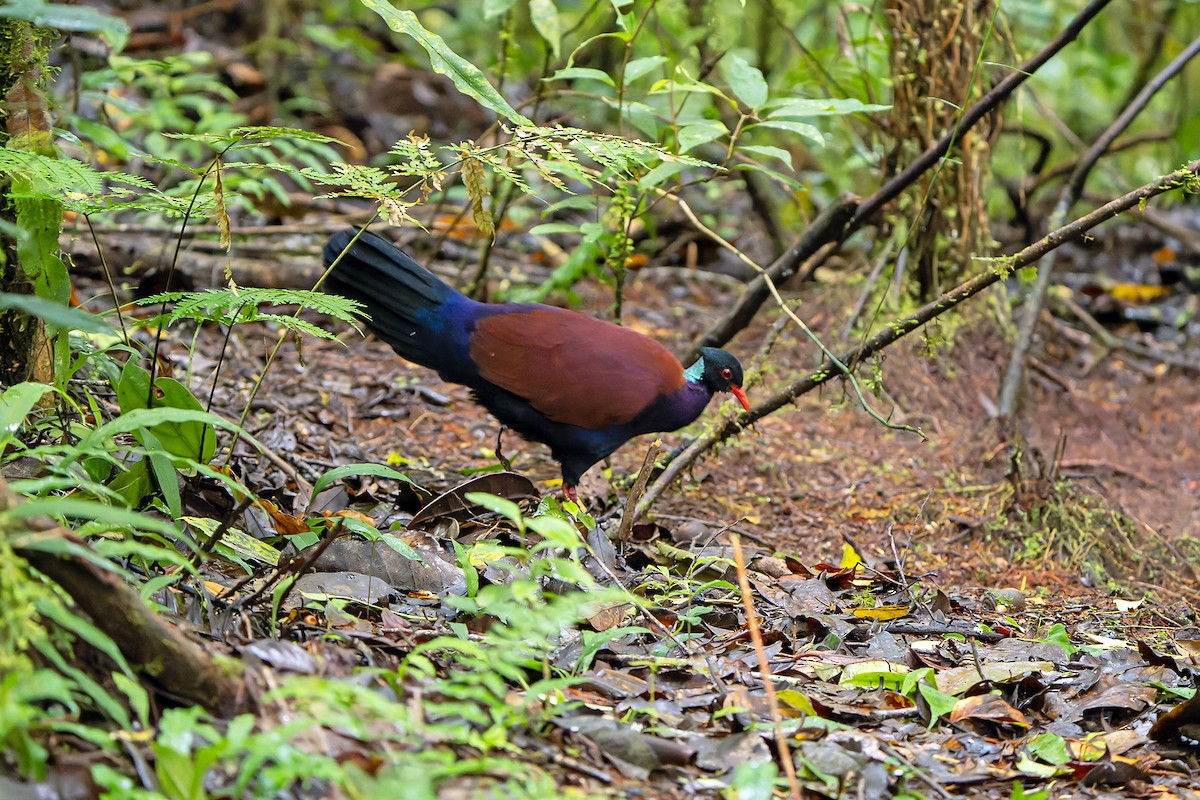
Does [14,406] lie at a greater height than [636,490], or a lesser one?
greater

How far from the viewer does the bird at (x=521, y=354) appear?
4.12m

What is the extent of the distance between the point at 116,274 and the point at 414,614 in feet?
11.1

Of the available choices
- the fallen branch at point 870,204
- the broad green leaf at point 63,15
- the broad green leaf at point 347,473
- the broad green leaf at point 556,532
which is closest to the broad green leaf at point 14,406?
the broad green leaf at point 347,473

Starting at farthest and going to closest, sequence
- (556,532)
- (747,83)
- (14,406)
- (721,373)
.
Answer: (721,373) < (747,83) < (14,406) < (556,532)

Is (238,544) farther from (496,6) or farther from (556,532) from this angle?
(496,6)

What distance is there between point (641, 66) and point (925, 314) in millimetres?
1378

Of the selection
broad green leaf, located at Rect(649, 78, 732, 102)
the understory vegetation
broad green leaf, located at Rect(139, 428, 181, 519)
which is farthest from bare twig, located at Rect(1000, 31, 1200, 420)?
broad green leaf, located at Rect(139, 428, 181, 519)

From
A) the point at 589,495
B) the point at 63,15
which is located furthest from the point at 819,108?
the point at 63,15

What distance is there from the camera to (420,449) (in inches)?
182

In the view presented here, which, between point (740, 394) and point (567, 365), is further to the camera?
point (740, 394)

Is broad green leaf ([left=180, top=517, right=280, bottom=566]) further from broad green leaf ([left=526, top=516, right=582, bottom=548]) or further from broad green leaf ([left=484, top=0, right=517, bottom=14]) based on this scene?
broad green leaf ([left=484, top=0, right=517, bottom=14])

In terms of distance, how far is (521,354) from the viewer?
13.6 ft

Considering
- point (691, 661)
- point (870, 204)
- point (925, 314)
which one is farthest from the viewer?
point (870, 204)

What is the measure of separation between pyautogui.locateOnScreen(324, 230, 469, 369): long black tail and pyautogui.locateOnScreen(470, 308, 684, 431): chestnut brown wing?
158mm
